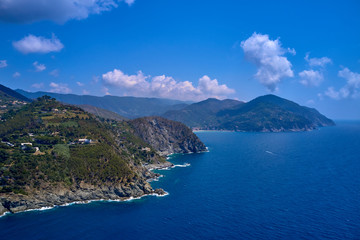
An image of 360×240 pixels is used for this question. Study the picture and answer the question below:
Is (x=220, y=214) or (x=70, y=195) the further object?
(x=70, y=195)

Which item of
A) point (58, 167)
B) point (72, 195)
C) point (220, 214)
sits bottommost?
point (220, 214)

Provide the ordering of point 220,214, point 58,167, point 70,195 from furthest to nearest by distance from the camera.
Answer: point 58,167, point 70,195, point 220,214

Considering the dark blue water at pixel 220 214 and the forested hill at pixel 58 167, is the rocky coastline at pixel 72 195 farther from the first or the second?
the dark blue water at pixel 220 214

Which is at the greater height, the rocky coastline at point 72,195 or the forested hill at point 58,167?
the forested hill at point 58,167

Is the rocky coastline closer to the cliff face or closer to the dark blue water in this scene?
the cliff face

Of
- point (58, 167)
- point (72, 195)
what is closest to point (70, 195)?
point (72, 195)

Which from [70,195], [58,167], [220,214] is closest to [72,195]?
[70,195]

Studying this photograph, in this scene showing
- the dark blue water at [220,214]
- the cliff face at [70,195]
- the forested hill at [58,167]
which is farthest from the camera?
the forested hill at [58,167]

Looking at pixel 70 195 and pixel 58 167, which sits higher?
pixel 58 167

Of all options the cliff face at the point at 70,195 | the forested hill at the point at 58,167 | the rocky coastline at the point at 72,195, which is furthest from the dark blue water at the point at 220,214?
the forested hill at the point at 58,167

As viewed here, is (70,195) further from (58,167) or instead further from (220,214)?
(220,214)

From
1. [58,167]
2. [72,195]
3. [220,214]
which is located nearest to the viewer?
[220,214]
